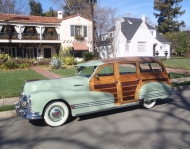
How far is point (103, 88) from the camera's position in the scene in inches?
232

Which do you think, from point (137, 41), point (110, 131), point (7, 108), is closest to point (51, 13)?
point (137, 41)

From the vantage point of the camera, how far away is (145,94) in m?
6.46

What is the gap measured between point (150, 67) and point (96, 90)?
86.3 inches

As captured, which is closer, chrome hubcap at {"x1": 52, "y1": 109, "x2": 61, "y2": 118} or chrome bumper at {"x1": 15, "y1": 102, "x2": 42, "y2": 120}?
chrome bumper at {"x1": 15, "y1": 102, "x2": 42, "y2": 120}

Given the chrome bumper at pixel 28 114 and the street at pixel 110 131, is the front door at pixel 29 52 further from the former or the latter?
the chrome bumper at pixel 28 114

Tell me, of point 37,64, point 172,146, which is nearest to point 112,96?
point 172,146

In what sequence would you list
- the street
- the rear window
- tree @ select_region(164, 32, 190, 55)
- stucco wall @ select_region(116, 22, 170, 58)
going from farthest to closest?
tree @ select_region(164, 32, 190, 55), stucco wall @ select_region(116, 22, 170, 58), the rear window, the street

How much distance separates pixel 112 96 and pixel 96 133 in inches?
55.3

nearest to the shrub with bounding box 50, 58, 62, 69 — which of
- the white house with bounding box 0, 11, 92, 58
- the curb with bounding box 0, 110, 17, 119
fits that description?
the white house with bounding box 0, 11, 92, 58

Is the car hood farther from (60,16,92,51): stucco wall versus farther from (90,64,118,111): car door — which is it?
(60,16,92,51): stucco wall

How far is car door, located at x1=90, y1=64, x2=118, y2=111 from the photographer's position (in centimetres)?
574

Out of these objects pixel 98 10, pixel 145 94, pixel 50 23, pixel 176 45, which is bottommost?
pixel 145 94

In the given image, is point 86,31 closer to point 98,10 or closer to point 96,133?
point 98,10

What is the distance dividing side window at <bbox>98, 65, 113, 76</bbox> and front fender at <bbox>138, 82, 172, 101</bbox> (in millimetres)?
1100
